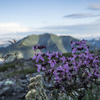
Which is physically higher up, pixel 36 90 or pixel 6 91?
pixel 36 90

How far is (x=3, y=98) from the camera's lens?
11.3m

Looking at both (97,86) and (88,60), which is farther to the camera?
(97,86)

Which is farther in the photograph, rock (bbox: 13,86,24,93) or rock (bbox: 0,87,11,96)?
rock (bbox: 13,86,24,93)

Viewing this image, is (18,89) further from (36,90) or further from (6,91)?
(36,90)

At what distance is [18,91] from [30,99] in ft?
27.4

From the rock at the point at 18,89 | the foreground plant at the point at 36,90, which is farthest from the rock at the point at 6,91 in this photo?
the foreground plant at the point at 36,90

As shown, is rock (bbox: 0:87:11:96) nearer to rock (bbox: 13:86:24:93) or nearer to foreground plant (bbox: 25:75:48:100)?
rock (bbox: 13:86:24:93)

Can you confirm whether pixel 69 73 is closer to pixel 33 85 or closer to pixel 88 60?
pixel 88 60

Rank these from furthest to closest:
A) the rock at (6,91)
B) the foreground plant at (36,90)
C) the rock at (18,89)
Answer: the rock at (18,89)
the rock at (6,91)
the foreground plant at (36,90)

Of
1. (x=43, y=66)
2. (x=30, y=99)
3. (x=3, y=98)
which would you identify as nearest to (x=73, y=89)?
(x=43, y=66)

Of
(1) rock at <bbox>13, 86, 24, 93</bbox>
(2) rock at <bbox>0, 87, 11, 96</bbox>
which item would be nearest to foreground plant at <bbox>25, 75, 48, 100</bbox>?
(2) rock at <bbox>0, 87, 11, 96</bbox>

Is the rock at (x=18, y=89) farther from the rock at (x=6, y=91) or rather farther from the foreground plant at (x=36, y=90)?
the foreground plant at (x=36, y=90)

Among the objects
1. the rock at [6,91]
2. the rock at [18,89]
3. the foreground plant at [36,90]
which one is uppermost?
the foreground plant at [36,90]

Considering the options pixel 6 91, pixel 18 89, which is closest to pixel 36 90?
pixel 6 91
